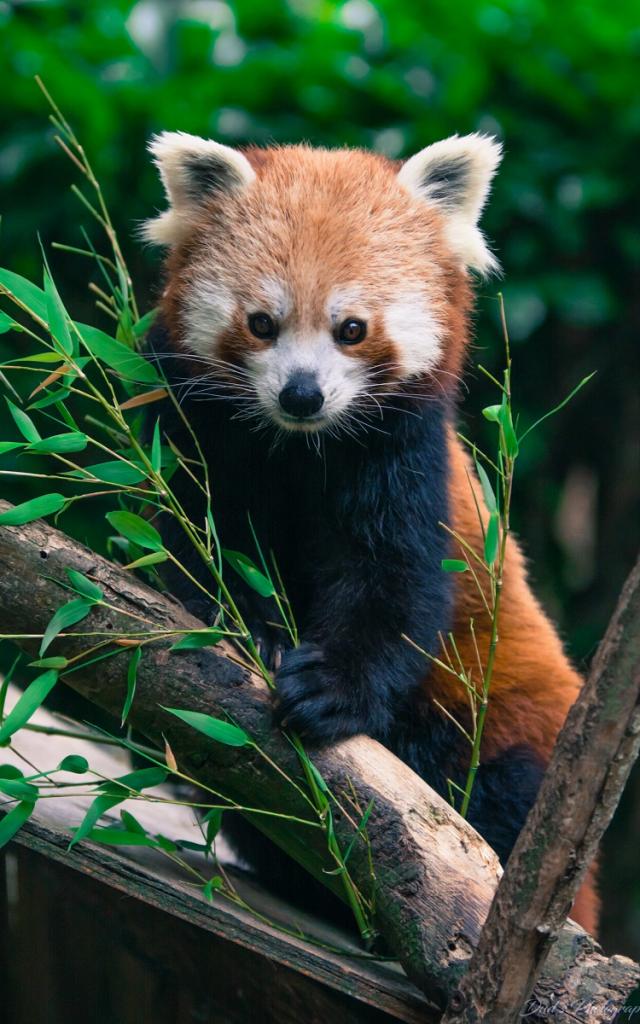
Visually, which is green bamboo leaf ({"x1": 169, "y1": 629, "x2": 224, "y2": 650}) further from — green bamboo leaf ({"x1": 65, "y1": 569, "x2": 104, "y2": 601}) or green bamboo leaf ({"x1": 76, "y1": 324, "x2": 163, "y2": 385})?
green bamboo leaf ({"x1": 76, "y1": 324, "x2": 163, "y2": 385})

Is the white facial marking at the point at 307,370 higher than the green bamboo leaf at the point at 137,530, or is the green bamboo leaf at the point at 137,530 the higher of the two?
the white facial marking at the point at 307,370

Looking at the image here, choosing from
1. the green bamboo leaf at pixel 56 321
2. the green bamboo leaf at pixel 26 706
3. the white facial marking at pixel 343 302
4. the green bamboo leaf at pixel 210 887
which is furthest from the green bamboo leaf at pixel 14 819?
the white facial marking at pixel 343 302

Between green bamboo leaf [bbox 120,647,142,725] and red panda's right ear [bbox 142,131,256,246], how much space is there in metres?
1.07

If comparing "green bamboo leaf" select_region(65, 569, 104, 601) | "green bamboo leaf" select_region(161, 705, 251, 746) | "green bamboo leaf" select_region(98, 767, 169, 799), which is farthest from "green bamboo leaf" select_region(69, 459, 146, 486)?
"green bamboo leaf" select_region(98, 767, 169, 799)

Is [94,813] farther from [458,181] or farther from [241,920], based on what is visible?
[458,181]

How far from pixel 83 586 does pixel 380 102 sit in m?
2.34

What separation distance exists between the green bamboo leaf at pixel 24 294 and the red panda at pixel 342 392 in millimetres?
429

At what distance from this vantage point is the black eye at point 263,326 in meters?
2.50

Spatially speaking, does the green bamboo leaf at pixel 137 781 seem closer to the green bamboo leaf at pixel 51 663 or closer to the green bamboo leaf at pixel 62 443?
the green bamboo leaf at pixel 51 663

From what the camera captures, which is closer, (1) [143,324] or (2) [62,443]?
(2) [62,443]

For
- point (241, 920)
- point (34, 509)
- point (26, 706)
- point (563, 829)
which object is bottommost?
point (241, 920)

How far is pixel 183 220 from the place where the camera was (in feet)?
8.93

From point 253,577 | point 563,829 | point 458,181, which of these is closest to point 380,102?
point 458,181

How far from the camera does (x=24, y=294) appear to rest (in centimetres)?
216
